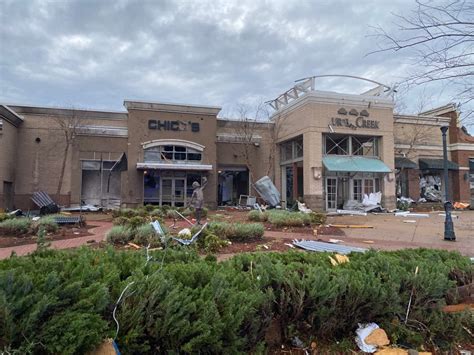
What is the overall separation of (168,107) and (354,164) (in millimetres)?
13604

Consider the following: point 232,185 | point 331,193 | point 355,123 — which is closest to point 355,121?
point 355,123

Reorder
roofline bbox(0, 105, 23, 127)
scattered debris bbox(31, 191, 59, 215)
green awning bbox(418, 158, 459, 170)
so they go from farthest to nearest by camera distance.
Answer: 1. green awning bbox(418, 158, 459, 170)
2. roofline bbox(0, 105, 23, 127)
3. scattered debris bbox(31, 191, 59, 215)

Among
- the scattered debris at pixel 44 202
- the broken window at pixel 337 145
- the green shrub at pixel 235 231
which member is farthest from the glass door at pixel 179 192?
the green shrub at pixel 235 231

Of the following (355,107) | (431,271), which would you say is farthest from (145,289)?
(355,107)

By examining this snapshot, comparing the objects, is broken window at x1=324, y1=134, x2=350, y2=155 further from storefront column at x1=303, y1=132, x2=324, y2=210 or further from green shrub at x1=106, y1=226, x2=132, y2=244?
green shrub at x1=106, y1=226, x2=132, y2=244

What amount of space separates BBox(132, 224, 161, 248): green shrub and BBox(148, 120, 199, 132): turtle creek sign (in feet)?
49.6

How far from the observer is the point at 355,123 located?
2258cm

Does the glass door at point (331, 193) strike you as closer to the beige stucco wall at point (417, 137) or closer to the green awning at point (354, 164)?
the green awning at point (354, 164)

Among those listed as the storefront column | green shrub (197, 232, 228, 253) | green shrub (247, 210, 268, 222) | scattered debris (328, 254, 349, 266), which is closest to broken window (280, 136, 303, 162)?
the storefront column

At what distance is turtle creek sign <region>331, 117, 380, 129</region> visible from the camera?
22.2 metres

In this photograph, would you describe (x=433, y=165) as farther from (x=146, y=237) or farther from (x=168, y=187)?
(x=146, y=237)

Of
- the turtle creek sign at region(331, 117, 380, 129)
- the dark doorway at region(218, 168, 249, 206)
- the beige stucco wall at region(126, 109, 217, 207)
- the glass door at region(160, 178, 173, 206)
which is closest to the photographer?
the beige stucco wall at region(126, 109, 217, 207)

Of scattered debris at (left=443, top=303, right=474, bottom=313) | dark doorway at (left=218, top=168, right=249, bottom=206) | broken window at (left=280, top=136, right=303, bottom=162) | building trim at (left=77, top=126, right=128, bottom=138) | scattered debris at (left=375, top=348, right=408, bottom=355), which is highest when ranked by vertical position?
building trim at (left=77, top=126, right=128, bottom=138)

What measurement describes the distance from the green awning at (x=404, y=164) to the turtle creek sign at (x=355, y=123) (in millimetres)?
4588
